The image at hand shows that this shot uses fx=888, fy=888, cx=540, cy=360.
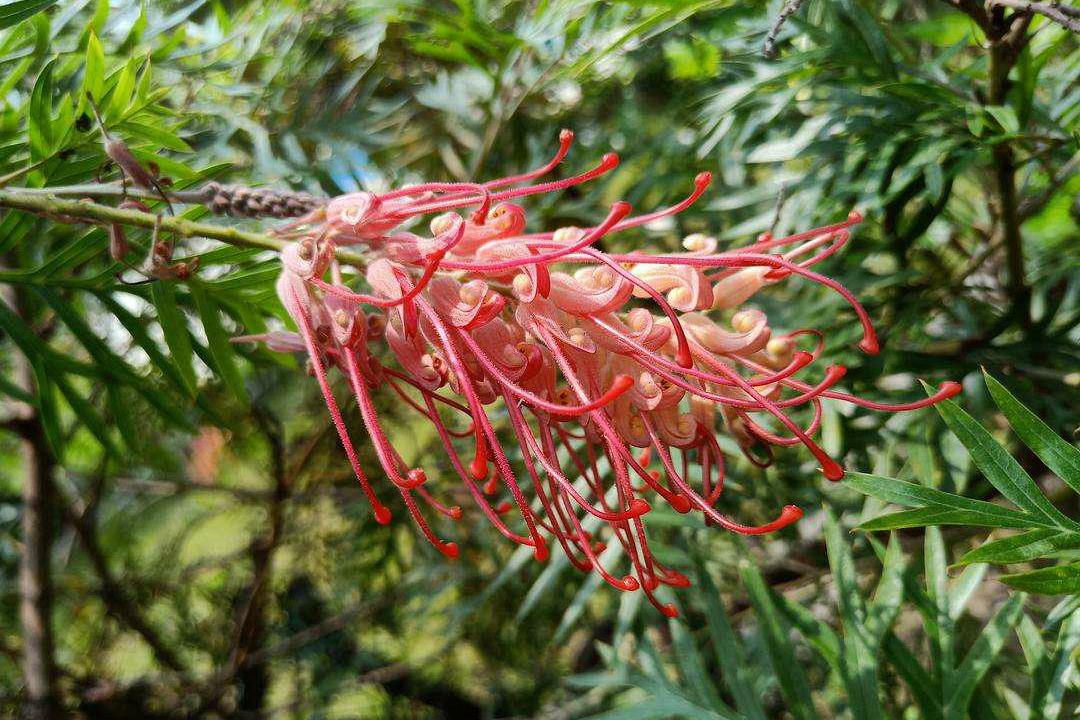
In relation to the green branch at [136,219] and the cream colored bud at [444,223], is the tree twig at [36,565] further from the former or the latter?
the cream colored bud at [444,223]

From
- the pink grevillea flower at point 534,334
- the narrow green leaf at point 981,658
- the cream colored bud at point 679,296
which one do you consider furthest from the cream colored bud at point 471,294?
the narrow green leaf at point 981,658

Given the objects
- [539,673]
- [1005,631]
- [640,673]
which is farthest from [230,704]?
[1005,631]

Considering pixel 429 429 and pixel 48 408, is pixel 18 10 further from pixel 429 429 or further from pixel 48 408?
pixel 429 429

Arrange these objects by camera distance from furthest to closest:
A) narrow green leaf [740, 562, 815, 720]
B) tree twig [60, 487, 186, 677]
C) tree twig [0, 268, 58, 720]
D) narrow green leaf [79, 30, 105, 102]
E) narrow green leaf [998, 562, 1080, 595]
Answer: tree twig [60, 487, 186, 677] < tree twig [0, 268, 58, 720] < narrow green leaf [740, 562, 815, 720] < narrow green leaf [79, 30, 105, 102] < narrow green leaf [998, 562, 1080, 595]

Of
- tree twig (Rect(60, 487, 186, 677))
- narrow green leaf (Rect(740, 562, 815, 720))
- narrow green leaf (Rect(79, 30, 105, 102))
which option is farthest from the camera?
tree twig (Rect(60, 487, 186, 677))

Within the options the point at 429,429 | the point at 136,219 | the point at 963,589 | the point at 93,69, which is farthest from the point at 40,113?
the point at 429,429

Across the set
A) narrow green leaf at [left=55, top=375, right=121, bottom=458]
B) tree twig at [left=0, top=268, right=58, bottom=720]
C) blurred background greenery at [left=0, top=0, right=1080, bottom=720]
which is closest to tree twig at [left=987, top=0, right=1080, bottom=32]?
blurred background greenery at [left=0, top=0, right=1080, bottom=720]

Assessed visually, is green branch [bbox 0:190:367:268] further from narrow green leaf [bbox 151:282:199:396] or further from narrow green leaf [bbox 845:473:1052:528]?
narrow green leaf [bbox 845:473:1052:528]
